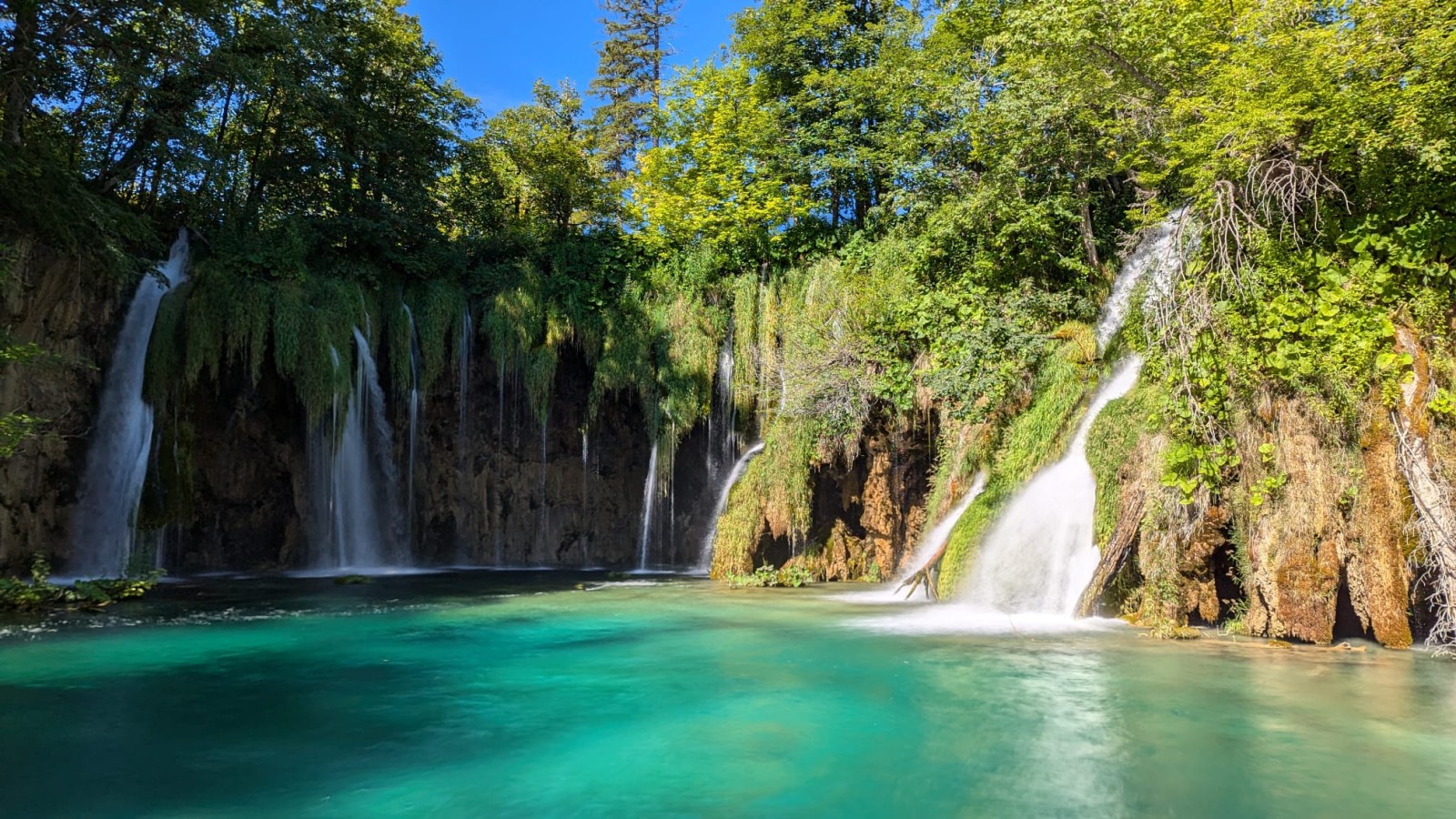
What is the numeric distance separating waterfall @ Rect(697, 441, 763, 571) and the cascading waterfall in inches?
217

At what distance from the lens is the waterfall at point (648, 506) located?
18.2m

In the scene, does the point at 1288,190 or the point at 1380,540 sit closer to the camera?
the point at 1380,540

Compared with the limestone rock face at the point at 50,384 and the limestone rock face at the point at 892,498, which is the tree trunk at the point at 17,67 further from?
the limestone rock face at the point at 892,498

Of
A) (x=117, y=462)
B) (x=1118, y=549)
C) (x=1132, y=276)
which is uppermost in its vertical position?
(x=1132, y=276)

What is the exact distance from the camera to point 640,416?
19.8m

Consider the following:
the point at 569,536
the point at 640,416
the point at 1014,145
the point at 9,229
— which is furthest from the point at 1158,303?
the point at 9,229

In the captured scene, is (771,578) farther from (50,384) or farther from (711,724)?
(50,384)

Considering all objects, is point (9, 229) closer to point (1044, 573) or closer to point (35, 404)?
point (35, 404)

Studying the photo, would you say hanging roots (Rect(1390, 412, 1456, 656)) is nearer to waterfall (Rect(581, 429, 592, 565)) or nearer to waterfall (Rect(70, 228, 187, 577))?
waterfall (Rect(581, 429, 592, 565))

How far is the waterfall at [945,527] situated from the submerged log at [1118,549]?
2.24m

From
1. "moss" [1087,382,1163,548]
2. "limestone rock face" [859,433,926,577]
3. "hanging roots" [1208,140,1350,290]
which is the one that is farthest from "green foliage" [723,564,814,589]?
"hanging roots" [1208,140,1350,290]

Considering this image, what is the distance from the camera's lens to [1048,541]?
10.3 m

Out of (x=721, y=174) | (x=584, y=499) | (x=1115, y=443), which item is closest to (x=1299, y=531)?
(x=1115, y=443)

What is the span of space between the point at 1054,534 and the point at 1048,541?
4.6 inches
